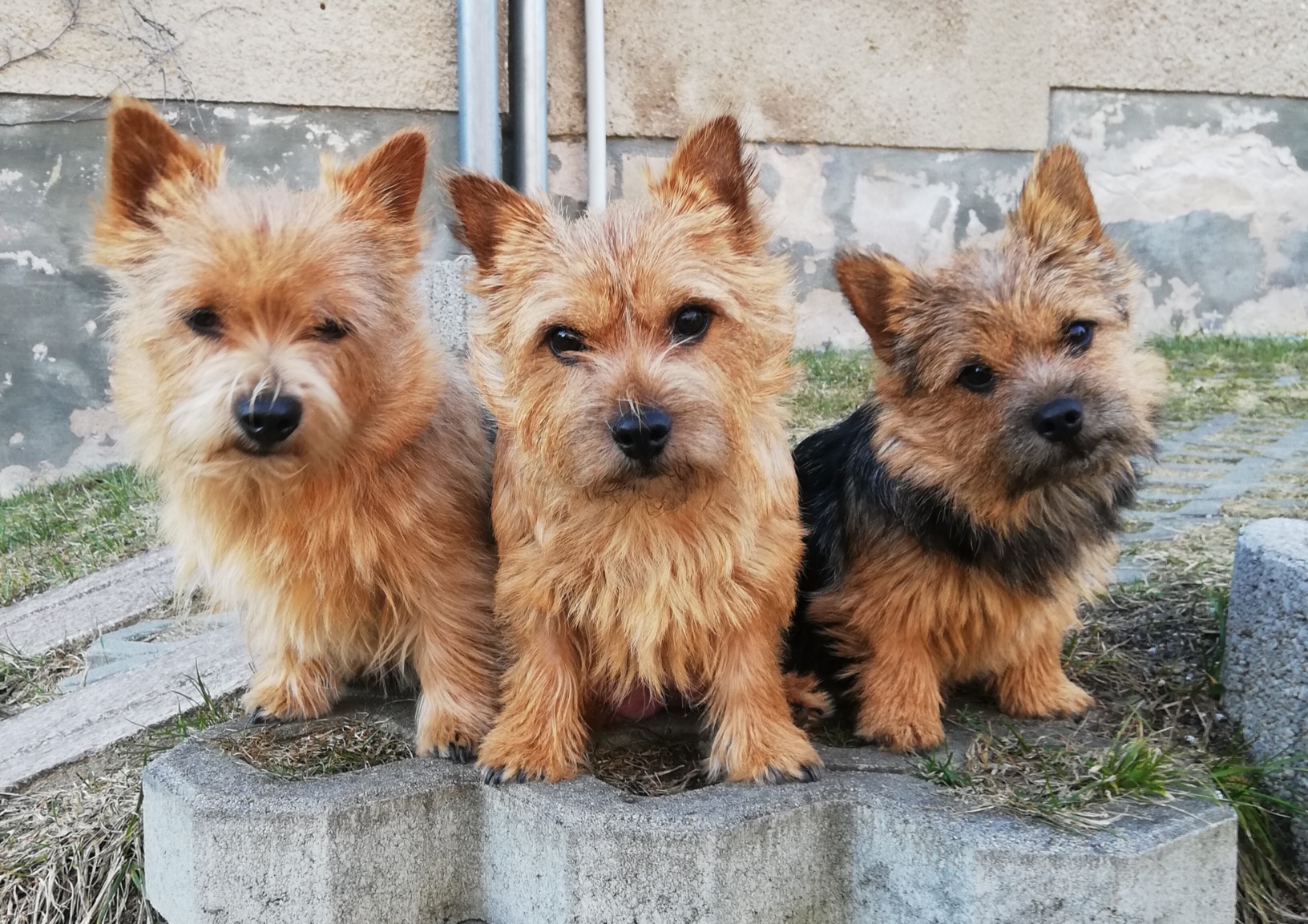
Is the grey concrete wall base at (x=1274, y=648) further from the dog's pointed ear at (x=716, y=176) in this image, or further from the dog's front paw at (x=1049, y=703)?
the dog's pointed ear at (x=716, y=176)

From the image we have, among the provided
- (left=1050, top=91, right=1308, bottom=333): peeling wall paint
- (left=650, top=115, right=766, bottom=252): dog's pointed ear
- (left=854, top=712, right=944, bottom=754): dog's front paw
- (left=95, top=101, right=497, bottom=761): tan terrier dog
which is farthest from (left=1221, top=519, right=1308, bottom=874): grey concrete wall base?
(left=1050, top=91, right=1308, bottom=333): peeling wall paint

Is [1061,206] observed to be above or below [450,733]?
above

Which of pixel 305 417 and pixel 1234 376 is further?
pixel 1234 376

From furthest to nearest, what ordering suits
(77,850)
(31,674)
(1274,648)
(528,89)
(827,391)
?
(827,391) → (528,89) → (31,674) → (77,850) → (1274,648)

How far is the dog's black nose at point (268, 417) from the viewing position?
2.33m

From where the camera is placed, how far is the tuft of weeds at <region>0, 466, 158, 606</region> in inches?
202

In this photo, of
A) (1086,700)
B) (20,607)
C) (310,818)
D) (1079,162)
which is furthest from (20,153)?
(1086,700)

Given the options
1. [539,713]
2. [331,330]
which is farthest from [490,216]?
[539,713]

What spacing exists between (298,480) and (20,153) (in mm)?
5451

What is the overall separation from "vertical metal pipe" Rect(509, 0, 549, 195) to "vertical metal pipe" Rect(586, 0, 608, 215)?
0.63m

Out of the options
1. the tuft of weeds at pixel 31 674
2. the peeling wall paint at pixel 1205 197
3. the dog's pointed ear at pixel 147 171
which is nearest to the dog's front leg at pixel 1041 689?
the dog's pointed ear at pixel 147 171

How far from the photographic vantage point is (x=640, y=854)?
225 cm

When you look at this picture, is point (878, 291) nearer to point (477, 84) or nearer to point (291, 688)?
point (291, 688)

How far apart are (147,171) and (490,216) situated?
940 millimetres
